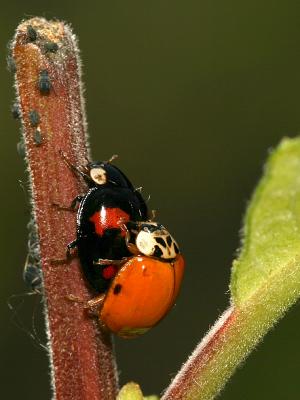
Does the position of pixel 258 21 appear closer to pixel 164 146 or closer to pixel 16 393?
pixel 164 146

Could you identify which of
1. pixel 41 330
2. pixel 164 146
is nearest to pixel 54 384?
pixel 41 330

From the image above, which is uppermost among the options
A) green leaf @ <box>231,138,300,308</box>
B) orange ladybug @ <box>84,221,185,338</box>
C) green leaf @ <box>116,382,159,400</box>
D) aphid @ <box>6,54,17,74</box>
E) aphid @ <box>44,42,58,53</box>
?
aphid @ <box>44,42,58,53</box>

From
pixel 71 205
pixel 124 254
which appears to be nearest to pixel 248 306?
pixel 71 205

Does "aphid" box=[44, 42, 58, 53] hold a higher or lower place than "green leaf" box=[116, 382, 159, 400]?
higher

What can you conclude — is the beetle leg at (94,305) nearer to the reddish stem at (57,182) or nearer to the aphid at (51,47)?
the reddish stem at (57,182)

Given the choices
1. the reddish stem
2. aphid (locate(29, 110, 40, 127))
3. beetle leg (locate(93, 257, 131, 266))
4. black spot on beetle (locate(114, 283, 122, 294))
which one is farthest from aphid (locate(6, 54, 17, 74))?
black spot on beetle (locate(114, 283, 122, 294))

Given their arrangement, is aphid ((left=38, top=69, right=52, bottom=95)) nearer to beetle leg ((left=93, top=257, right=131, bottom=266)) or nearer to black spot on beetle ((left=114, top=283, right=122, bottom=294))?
beetle leg ((left=93, top=257, right=131, bottom=266))
